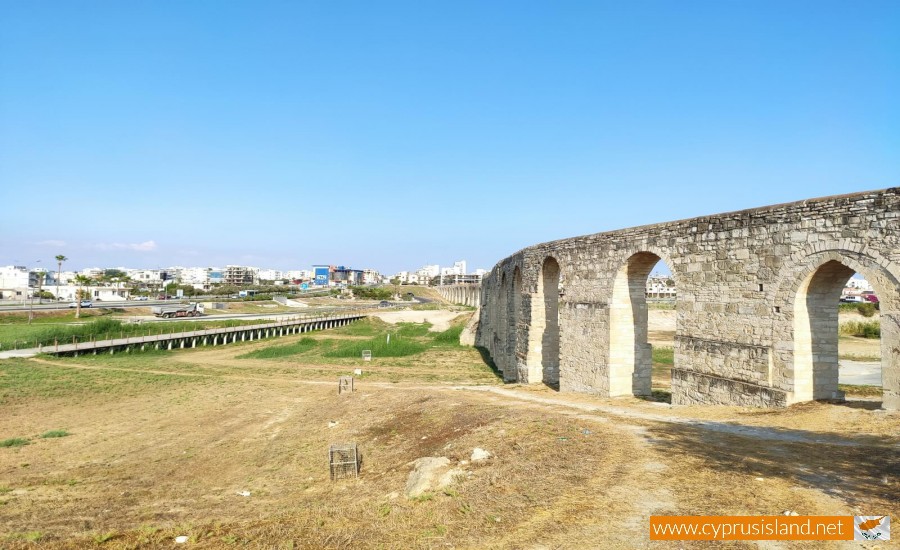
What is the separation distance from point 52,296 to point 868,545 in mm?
121120

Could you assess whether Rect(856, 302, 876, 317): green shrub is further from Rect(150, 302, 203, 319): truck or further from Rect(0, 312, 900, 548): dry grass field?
Rect(150, 302, 203, 319): truck

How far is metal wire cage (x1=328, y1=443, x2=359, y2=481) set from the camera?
980cm

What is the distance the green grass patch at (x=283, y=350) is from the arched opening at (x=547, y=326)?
21.6 m

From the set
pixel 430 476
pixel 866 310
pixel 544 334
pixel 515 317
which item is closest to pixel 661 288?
pixel 866 310

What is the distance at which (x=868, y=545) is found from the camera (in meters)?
4.87

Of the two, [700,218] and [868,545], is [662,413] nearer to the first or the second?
[700,218]

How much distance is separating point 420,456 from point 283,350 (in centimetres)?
3031

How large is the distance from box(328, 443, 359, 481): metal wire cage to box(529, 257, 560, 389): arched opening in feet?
39.2

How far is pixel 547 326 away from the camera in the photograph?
20.9 m

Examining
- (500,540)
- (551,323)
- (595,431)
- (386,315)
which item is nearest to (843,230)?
(595,431)

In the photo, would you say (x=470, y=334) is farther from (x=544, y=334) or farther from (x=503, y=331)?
(x=544, y=334)

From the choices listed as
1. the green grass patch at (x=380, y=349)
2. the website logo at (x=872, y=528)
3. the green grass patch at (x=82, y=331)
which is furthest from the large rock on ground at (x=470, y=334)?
the website logo at (x=872, y=528)

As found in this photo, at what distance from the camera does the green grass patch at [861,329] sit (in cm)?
→ 4484

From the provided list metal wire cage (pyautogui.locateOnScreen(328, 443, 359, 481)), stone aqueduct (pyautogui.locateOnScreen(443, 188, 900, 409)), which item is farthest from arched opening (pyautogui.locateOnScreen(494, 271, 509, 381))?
metal wire cage (pyautogui.locateOnScreen(328, 443, 359, 481))
